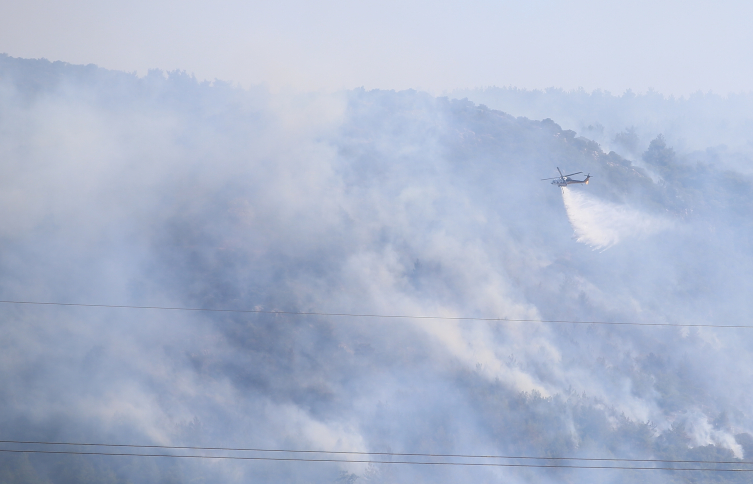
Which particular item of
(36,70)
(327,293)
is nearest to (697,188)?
(327,293)

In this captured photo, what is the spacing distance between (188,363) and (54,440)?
15.8m

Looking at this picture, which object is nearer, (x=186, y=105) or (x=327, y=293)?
(x=327, y=293)

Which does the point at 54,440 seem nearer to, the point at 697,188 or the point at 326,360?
the point at 326,360

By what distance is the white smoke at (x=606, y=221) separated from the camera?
102 meters

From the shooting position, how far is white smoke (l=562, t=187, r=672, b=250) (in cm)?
10194

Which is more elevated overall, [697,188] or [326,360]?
[697,188]

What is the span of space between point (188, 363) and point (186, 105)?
177 feet

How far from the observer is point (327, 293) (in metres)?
87.1

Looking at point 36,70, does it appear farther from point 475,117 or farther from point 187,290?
point 475,117

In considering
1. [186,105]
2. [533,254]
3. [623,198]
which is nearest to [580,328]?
[533,254]

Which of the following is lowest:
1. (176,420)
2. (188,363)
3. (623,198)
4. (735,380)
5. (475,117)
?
(735,380)

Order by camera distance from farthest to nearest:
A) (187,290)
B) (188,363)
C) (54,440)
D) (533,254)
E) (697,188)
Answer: (697,188)
(533,254)
(187,290)
(188,363)
(54,440)

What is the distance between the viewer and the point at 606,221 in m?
106

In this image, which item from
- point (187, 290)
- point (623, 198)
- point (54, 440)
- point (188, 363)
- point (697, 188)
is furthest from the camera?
point (697, 188)
